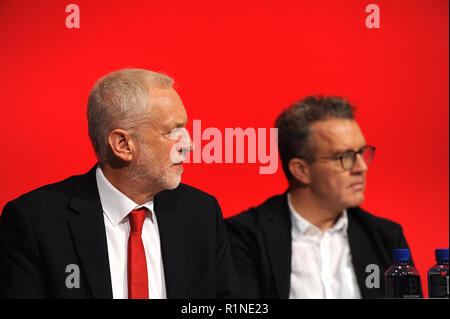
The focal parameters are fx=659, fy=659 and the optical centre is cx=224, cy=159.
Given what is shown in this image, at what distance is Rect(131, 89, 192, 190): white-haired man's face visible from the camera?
7.22 ft

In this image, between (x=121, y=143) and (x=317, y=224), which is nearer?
(x=121, y=143)

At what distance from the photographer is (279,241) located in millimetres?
2398

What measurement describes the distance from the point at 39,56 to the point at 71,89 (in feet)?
0.56

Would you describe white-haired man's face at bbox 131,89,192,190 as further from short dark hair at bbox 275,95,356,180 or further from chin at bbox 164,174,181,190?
short dark hair at bbox 275,95,356,180

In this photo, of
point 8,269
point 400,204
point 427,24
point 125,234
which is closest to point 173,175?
point 125,234

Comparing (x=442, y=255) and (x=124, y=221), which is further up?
(x=124, y=221)

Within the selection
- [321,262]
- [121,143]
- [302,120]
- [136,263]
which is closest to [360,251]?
[321,262]

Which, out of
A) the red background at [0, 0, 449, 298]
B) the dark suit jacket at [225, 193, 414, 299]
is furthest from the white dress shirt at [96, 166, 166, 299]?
the dark suit jacket at [225, 193, 414, 299]

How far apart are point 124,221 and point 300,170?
26.6 inches

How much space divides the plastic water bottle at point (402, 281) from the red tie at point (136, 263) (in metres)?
0.89

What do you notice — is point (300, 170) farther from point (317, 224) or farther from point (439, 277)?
point (439, 277)

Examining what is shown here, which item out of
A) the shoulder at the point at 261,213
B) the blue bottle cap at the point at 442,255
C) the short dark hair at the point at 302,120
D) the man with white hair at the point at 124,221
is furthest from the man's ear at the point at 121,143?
the blue bottle cap at the point at 442,255

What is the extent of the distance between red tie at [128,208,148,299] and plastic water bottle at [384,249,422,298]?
0.89 metres

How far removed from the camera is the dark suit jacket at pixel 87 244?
2.08 metres
